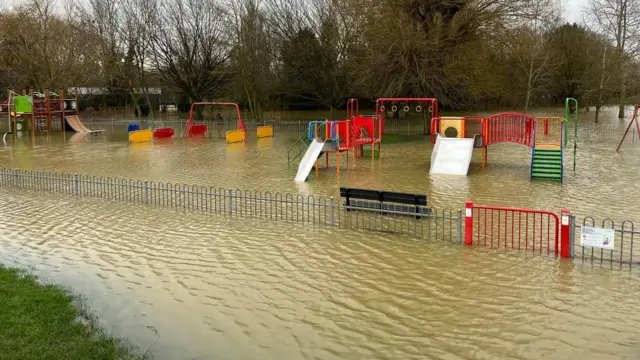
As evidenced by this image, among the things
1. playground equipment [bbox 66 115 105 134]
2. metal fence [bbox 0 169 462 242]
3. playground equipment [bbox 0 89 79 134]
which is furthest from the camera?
playground equipment [bbox 66 115 105 134]

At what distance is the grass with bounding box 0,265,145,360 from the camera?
682cm

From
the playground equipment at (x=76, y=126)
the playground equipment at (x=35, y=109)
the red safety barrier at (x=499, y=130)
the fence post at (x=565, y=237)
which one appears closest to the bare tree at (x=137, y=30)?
the playground equipment at (x=35, y=109)

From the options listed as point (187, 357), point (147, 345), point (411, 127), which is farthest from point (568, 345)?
point (411, 127)

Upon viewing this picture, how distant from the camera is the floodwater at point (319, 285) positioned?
7328 mm

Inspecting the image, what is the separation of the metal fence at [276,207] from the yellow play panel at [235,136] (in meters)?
16.1

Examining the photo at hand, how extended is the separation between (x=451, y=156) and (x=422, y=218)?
28.5ft

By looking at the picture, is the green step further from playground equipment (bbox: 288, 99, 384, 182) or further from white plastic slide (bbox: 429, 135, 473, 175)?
playground equipment (bbox: 288, 99, 384, 182)

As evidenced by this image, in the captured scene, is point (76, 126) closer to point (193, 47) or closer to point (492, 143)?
point (193, 47)

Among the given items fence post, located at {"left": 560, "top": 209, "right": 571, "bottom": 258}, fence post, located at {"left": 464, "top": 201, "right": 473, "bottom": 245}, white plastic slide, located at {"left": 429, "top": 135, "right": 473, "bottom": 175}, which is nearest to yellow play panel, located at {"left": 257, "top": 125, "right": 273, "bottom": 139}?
white plastic slide, located at {"left": 429, "top": 135, "right": 473, "bottom": 175}

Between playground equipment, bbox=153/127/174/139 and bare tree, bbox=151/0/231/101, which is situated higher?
bare tree, bbox=151/0/231/101

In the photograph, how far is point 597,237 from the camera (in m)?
9.66

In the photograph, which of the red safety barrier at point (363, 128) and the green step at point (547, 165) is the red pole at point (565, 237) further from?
the red safety barrier at point (363, 128)

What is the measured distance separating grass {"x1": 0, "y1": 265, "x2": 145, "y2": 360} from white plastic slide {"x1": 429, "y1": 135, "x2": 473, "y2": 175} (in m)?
14.9

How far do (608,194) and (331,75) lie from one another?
3227 cm
